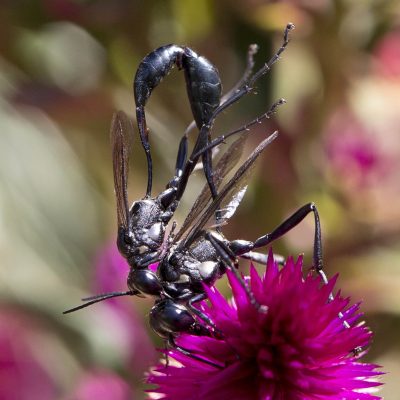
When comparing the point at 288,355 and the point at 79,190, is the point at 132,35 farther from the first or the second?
the point at 288,355

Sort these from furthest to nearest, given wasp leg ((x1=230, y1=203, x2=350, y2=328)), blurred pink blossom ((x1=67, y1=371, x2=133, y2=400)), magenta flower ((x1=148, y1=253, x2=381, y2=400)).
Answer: blurred pink blossom ((x1=67, y1=371, x2=133, y2=400))
wasp leg ((x1=230, y1=203, x2=350, y2=328))
magenta flower ((x1=148, y1=253, x2=381, y2=400))

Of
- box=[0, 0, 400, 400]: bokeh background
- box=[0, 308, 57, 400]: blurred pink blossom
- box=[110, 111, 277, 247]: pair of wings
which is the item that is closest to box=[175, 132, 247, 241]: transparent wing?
box=[110, 111, 277, 247]: pair of wings

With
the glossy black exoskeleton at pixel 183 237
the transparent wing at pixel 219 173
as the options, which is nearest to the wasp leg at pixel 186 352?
the glossy black exoskeleton at pixel 183 237

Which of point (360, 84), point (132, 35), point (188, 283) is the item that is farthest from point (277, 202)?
point (188, 283)

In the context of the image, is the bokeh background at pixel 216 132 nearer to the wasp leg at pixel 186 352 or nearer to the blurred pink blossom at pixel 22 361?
the blurred pink blossom at pixel 22 361

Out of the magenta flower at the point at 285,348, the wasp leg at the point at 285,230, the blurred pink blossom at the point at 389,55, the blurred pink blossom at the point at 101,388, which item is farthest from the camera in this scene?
the blurred pink blossom at the point at 389,55

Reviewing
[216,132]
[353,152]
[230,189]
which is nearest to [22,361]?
[216,132]

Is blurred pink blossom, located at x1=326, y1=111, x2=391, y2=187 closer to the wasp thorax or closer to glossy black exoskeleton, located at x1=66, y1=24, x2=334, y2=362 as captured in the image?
glossy black exoskeleton, located at x1=66, y1=24, x2=334, y2=362

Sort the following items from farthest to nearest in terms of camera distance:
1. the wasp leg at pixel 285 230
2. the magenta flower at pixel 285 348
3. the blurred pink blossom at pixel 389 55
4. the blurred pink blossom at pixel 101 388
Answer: the blurred pink blossom at pixel 389 55 < the blurred pink blossom at pixel 101 388 < the wasp leg at pixel 285 230 < the magenta flower at pixel 285 348
